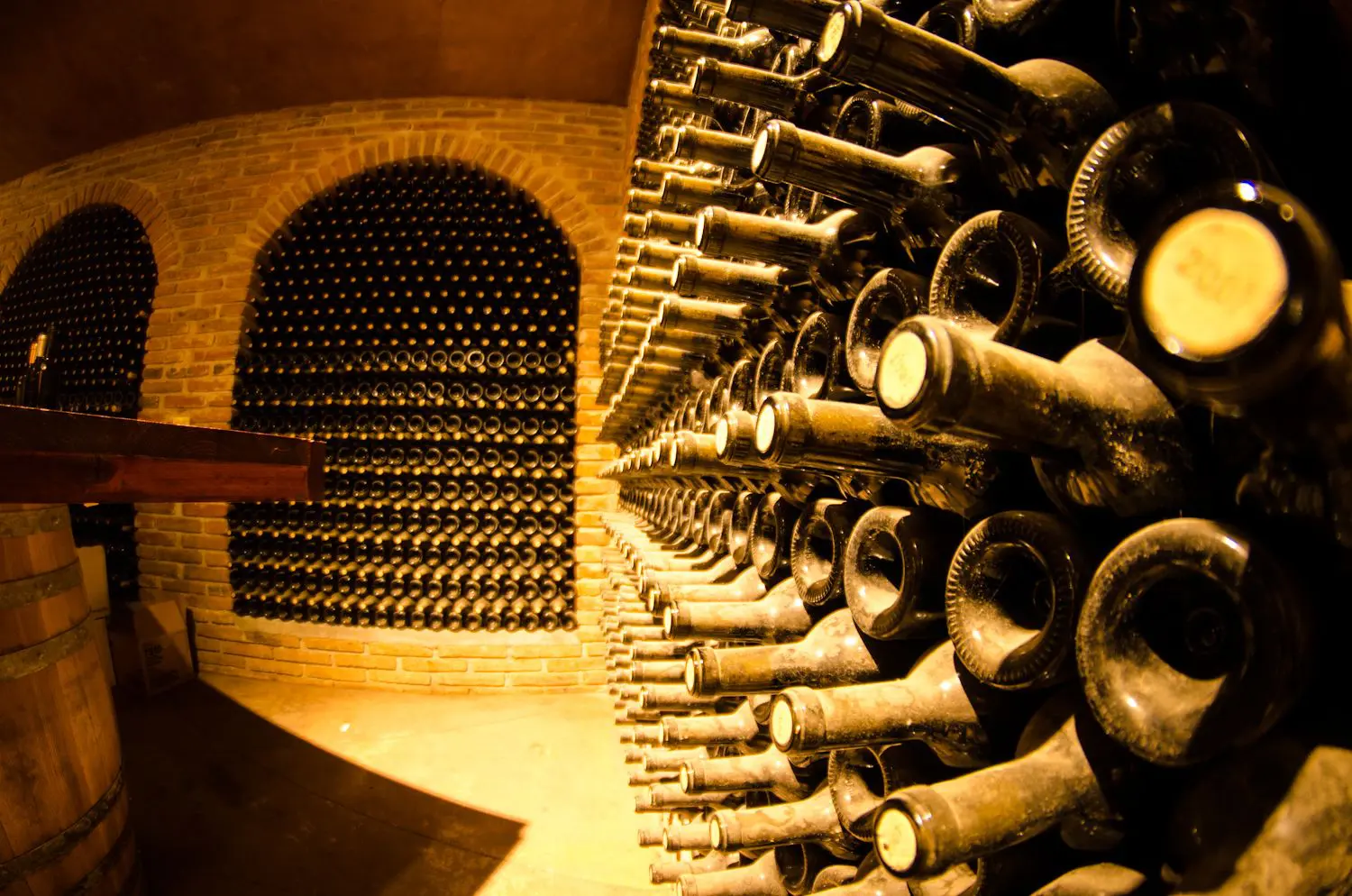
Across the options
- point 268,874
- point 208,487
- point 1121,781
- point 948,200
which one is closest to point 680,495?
point 208,487

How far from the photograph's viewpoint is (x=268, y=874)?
Answer: 2.04 metres

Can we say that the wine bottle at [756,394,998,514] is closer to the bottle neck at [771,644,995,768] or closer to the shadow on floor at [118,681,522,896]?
the bottle neck at [771,644,995,768]

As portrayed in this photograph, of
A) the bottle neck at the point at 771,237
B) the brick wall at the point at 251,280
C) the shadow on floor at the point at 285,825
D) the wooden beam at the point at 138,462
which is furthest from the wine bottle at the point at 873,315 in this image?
the brick wall at the point at 251,280

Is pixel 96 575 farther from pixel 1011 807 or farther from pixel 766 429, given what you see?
pixel 1011 807

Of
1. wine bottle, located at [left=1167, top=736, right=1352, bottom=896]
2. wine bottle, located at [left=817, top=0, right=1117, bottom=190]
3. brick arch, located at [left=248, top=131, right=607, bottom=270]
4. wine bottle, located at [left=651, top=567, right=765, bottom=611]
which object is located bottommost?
wine bottle, located at [left=651, top=567, right=765, bottom=611]

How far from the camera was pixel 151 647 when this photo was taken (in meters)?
3.47

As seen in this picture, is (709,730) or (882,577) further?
(709,730)

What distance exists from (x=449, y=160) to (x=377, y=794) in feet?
11.5

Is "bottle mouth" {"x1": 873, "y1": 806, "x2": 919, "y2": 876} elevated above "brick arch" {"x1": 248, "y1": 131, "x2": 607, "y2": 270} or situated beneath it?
situated beneath

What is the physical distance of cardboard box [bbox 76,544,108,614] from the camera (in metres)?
3.56

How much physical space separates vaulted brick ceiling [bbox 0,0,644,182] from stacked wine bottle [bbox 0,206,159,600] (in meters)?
0.73

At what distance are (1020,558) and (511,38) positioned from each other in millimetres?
3912

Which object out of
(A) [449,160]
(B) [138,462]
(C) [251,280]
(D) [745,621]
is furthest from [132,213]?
(D) [745,621]

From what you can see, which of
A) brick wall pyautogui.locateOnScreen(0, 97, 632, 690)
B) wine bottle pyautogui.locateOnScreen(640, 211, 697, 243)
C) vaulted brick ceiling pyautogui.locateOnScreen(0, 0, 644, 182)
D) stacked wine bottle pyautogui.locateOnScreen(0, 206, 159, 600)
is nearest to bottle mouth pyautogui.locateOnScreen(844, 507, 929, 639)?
wine bottle pyautogui.locateOnScreen(640, 211, 697, 243)
